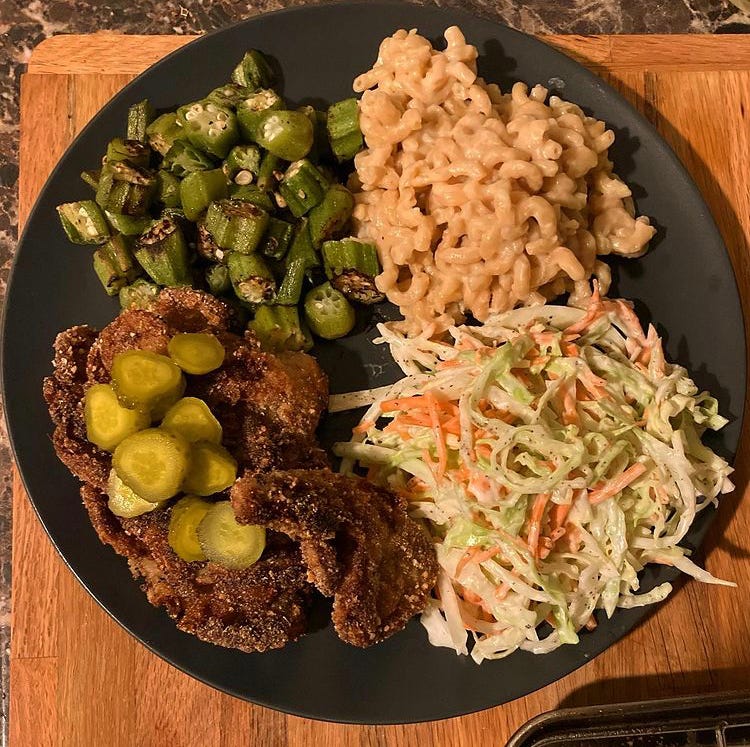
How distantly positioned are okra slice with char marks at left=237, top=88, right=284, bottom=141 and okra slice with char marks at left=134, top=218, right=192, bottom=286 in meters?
0.46

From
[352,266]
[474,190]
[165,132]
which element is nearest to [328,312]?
[352,266]

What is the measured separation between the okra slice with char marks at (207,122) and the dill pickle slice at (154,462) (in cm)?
115

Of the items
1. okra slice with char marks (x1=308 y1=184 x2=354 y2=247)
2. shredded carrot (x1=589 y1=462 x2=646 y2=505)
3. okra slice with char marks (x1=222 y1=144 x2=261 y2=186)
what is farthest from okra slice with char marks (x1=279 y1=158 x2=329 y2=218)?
shredded carrot (x1=589 y1=462 x2=646 y2=505)

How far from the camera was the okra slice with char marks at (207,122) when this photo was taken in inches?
104

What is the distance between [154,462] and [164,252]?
0.84 metres

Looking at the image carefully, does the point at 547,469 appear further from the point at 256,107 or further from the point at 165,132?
the point at 165,132

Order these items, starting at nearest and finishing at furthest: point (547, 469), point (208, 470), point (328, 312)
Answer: point (208, 470)
point (547, 469)
point (328, 312)

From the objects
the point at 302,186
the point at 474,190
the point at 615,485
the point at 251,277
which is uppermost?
the point at 474,190

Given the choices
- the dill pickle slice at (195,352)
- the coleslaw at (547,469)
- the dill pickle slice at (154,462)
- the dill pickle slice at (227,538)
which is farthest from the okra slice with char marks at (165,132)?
the dill pickle slice at (227,538)

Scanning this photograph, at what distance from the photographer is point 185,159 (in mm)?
2691

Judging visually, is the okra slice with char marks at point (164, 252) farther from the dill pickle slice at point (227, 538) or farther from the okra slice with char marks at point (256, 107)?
the dill pickle slice at point (227, 538)

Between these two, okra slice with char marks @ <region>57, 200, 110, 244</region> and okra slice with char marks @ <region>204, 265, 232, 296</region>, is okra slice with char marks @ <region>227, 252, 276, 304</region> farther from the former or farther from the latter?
okra slice with char marks @ <region>57, 200, 110, 244</region>

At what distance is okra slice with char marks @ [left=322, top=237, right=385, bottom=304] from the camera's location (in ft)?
8.71

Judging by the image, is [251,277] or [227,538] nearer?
[227,538]
